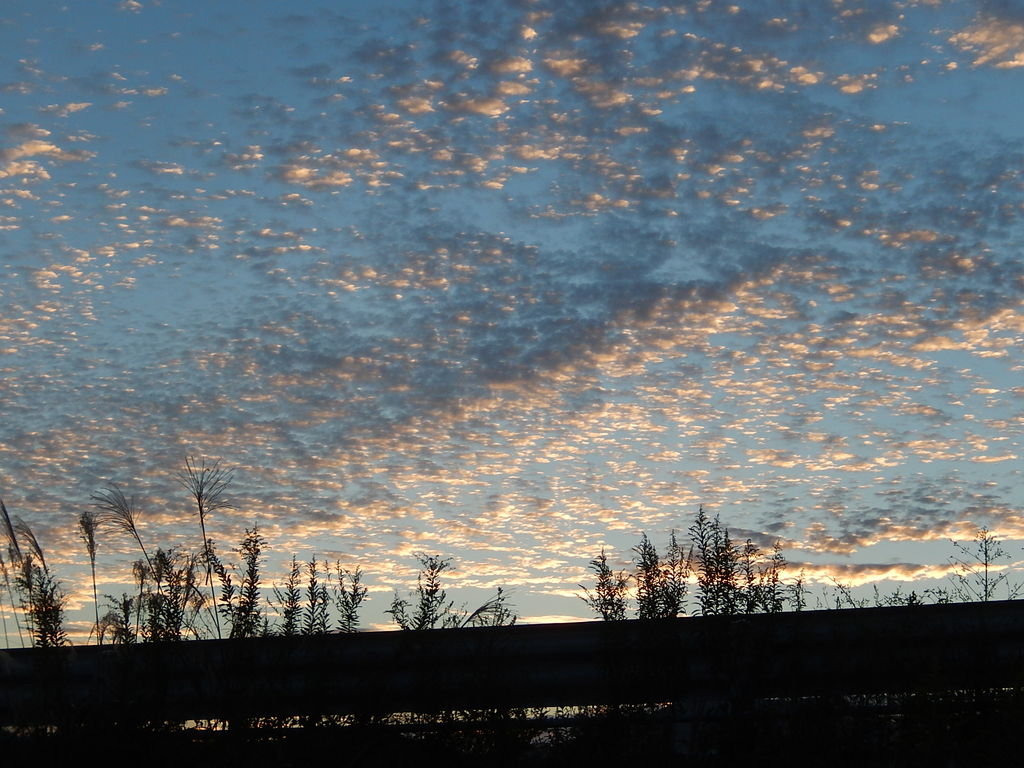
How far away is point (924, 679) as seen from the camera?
655 cm

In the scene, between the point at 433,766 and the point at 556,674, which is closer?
the point at 433,766

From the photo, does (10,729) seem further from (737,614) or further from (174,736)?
(737,614)

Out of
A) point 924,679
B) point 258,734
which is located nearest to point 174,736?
point 258,734

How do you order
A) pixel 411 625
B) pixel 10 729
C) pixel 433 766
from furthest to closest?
pixel 411 625 < pixel 10 729 < pixel 433 766

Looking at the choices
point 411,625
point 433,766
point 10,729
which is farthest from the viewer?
point 411,625

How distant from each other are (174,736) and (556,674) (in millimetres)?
2403

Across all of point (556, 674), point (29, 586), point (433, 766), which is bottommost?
point (433, 766)

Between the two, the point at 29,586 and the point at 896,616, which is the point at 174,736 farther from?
the point at 896,616

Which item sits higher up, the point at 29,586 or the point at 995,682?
the point at 29,586

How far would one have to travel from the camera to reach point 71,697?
23.8ft

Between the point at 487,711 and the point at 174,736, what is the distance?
74.3 inches

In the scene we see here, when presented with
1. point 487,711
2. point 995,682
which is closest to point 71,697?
point 487,711

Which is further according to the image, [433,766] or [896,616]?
[896,616]

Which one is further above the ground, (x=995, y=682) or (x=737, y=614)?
(x=737, y=614)
